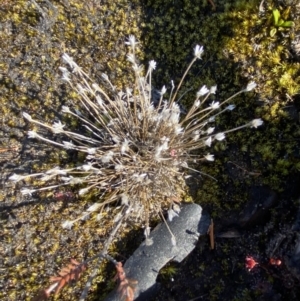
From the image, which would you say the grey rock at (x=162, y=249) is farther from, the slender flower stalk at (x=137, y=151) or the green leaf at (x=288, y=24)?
the green leaf at (x=288, y=24)

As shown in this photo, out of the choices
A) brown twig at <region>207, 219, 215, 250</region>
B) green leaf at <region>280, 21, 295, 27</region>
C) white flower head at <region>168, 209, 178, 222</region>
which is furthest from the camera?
brown twig at <region>207, 219, 215, 250</region>

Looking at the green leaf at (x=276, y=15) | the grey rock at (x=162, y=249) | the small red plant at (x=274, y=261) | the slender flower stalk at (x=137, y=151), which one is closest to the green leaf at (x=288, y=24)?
the green leaf at (x=276, y=15)

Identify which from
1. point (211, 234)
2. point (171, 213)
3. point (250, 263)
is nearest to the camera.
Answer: point (171, 213)

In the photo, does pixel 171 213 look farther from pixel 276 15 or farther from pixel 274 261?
pixel 276 15

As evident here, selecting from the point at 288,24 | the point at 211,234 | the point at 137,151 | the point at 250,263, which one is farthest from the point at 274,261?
A: the point at 288,24

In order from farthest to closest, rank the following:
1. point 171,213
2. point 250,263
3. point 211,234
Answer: point 211,234, point 250,263, point 171,213

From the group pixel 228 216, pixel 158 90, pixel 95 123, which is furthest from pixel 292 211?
pixel 95 123

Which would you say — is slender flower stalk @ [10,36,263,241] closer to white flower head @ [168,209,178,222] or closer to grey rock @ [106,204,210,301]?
white flower head @ [168,209,178,222]

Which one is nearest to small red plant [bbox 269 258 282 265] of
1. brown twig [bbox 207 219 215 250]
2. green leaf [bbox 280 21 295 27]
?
brown twig [bbox 207 219 215 250]

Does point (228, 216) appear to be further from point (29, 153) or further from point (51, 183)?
point (29, 153)
